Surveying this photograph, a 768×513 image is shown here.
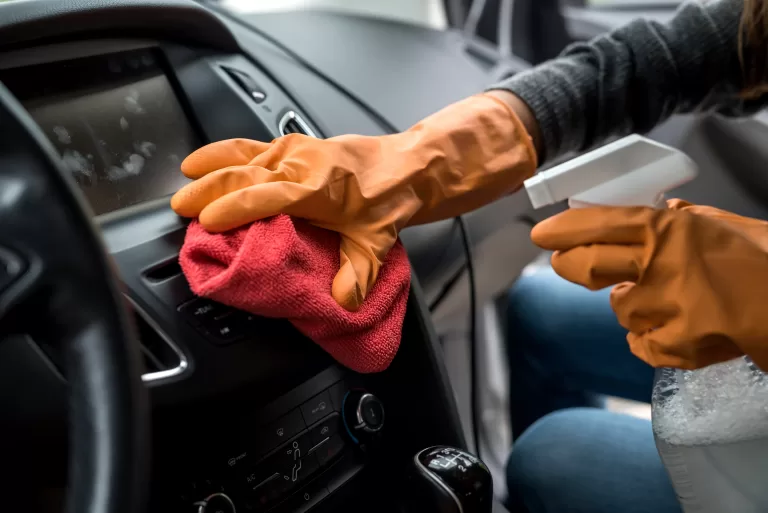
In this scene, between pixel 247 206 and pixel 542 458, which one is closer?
pixel 247 206

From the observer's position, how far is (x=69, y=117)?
1.73ft

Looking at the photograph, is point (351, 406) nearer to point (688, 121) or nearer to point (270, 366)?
point (270, 366)

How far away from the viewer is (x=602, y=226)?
19.8 inches

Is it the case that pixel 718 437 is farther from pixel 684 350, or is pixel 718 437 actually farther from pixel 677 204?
pixel 677 204

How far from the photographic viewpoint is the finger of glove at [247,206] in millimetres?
432

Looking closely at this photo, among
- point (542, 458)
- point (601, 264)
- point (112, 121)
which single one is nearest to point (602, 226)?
point (601, 264)

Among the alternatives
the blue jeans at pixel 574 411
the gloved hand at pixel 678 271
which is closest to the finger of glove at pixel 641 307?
the gloved hand at pixel 678 271

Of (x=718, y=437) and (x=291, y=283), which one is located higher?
(x=291, y=283)

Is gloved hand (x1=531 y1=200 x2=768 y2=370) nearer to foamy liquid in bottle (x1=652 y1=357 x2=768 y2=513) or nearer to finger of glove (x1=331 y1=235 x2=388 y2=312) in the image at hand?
foamy liquid in bottle (x1=652 y1=357 x2=768 y2=513)

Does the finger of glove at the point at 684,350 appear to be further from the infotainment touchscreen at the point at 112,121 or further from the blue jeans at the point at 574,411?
the infotainment touchscreen at the point at 112,121

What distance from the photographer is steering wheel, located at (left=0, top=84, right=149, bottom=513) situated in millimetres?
299

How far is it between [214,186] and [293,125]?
18 cm

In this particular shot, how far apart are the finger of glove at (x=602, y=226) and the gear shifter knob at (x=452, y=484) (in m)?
0.19

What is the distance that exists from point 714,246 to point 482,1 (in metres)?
1.00
